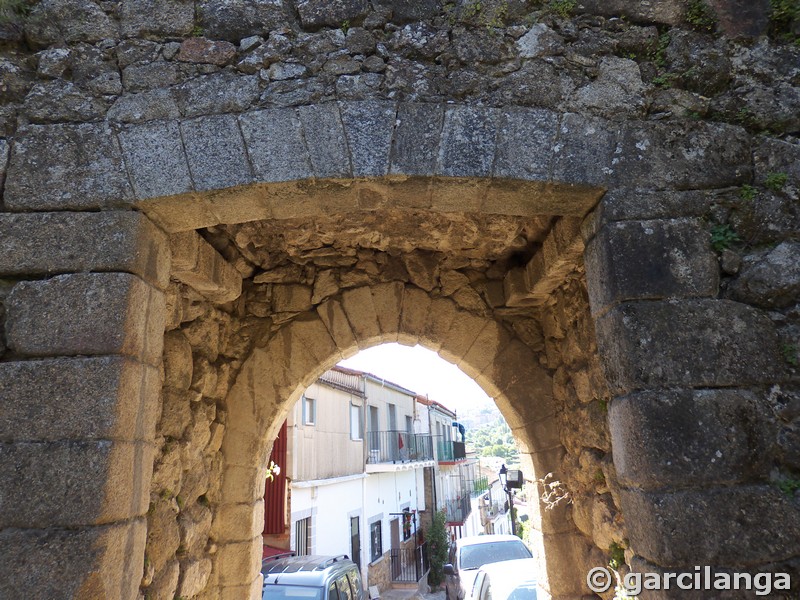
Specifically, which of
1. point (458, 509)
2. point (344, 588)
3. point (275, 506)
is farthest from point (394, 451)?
point (458, 509)

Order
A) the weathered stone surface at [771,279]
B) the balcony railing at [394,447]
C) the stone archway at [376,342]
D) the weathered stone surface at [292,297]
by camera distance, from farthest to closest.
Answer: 1. the balcony railing at [394,447]
2. the weathered stone surface at [292,297]
3. the stone archway at [376,342]
4. the weathered stone surface at [771,279]

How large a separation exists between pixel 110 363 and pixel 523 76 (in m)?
1.79

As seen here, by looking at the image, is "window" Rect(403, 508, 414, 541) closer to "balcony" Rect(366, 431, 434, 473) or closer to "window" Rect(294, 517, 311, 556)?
"balcony" Rect(366, 431, 434, 473)

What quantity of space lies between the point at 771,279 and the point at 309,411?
8.25m

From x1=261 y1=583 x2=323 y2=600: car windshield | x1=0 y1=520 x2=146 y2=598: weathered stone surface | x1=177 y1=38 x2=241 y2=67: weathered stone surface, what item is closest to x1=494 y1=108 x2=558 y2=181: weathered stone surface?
x1=177 y1=38 x2=241 y2=67: weathered stone surface

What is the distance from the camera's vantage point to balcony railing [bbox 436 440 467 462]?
18.4 metres

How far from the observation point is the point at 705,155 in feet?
6.55

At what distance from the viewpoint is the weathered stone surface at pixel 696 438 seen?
1.66 meters

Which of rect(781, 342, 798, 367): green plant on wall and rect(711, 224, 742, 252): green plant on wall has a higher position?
rect(711, 224, 742, 252): green plant on wall

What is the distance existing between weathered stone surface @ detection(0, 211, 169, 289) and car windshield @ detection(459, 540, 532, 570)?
6.96 m

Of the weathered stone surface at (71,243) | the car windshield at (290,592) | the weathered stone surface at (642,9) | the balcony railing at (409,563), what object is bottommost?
the balcony railing at (409,563)

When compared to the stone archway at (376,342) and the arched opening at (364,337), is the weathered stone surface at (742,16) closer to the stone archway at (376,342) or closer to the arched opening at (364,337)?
the arched opening at (364,337)

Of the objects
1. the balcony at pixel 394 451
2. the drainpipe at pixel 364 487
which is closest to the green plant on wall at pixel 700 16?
the drainpipe at pixel 364 487

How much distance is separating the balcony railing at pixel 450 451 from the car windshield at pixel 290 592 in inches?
554
